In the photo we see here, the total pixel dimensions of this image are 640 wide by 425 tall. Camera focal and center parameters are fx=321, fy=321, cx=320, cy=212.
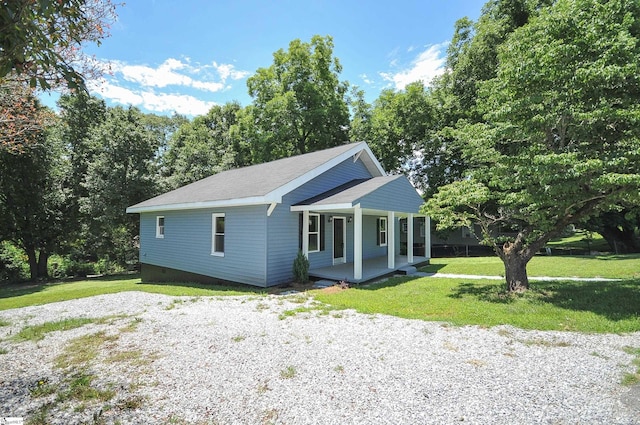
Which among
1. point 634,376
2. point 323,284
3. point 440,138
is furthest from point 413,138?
point 634,376

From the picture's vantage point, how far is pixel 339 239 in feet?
43.4

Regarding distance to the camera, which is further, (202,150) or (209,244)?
(202,150)

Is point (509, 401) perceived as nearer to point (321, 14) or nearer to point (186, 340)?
point (186, 340)

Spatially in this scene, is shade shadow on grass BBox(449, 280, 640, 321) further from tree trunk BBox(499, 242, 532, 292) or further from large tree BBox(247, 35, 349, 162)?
large tree BBox(247, 35, 349, 162)

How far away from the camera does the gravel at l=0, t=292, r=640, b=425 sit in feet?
10.0

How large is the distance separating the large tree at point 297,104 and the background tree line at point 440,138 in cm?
12

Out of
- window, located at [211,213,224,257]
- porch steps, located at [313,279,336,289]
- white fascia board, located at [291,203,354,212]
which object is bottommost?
porch steps, located at [313,279,336,289]

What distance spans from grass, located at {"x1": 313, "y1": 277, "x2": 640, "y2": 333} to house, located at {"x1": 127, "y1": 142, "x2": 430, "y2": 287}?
212cm

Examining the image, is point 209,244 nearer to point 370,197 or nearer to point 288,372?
point 370,197

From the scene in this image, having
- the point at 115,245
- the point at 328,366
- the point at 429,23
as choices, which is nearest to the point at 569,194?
the point at 328,366

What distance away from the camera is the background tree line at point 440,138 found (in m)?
6.50

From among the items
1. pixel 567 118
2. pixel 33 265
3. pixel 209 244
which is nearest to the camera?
pixel 567 118

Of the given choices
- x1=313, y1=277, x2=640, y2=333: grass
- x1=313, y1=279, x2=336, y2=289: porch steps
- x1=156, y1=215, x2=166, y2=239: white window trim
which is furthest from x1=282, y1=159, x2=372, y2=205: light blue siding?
x1=156, y1=215, x2=166, y2=239: white window trim

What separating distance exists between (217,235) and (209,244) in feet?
1.66
